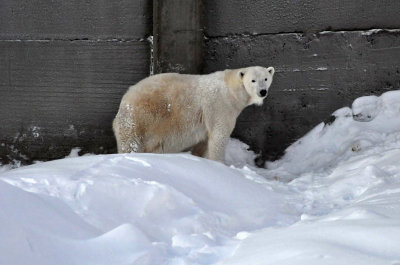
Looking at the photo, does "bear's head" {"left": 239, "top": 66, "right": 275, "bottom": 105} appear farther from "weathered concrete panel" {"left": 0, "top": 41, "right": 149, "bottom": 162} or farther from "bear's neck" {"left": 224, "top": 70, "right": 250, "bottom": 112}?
"weathered concrete panel" {"left": 0, "top": 41, "right": 149, "bottom": 162}

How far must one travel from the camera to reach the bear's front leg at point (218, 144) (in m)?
5.91

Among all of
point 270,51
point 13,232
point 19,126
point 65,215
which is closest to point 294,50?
point 270,51

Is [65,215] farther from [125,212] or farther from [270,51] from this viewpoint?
[270,51]

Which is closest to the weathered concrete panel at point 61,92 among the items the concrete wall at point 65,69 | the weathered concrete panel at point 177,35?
the concrete wall at point 65,69

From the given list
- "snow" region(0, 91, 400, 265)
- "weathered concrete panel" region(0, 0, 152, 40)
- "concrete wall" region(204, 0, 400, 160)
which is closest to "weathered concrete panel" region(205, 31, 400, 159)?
"concrete wall" region(204, 0, 400, 160)

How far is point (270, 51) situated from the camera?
6258 mm

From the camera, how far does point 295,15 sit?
6.20m

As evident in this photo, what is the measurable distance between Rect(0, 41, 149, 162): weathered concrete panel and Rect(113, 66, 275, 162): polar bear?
1.61ft

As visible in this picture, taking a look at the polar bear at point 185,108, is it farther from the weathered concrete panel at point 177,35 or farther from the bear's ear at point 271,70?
the weathered concrete panel at point 177,35

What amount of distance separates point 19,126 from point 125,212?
383cm

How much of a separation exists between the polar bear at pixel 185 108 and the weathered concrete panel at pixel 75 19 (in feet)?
2.40

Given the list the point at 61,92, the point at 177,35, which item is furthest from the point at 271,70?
the point at 61,92

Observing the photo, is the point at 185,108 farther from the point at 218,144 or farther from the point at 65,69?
the point at 65,69

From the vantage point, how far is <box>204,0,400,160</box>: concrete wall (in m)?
6.09
